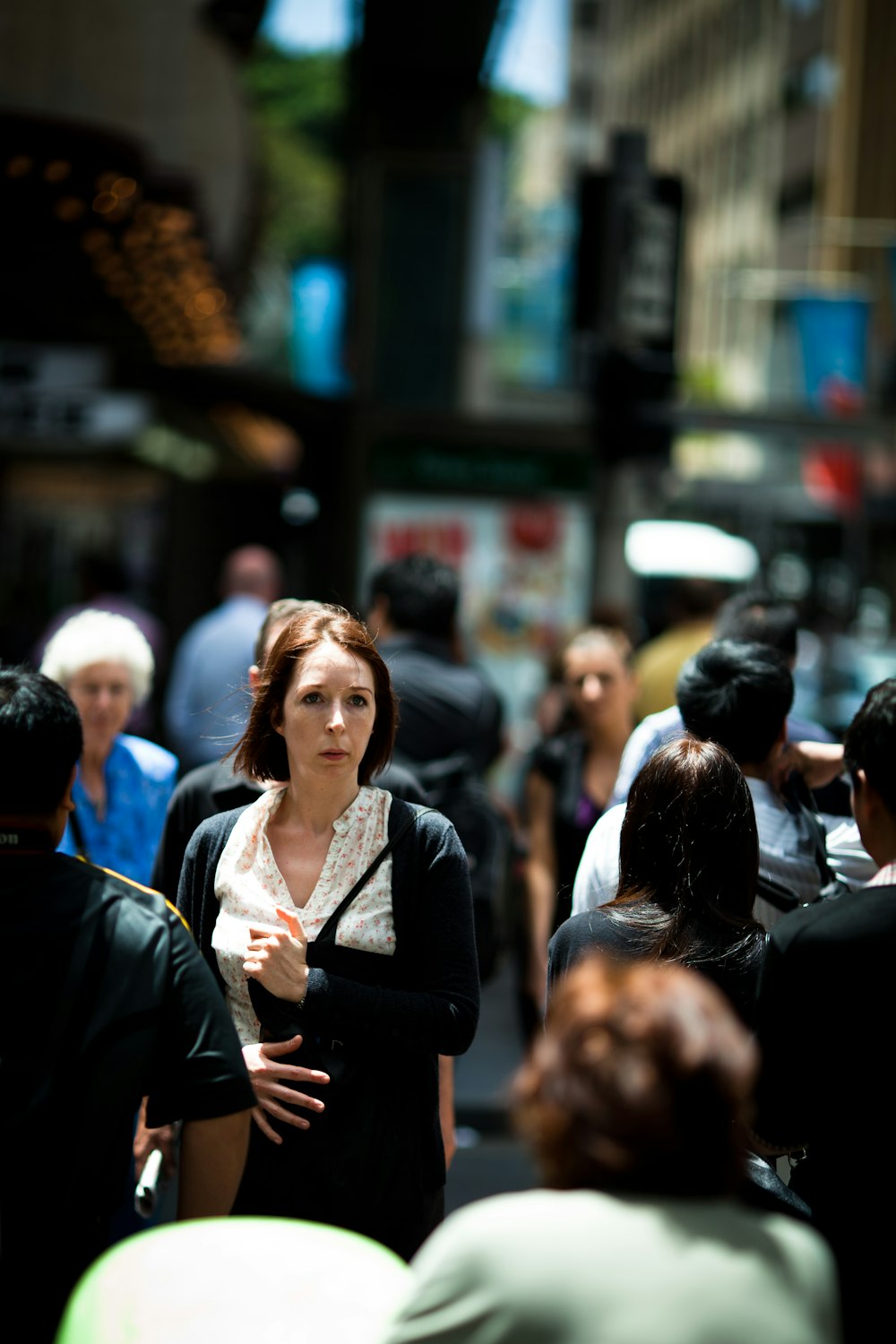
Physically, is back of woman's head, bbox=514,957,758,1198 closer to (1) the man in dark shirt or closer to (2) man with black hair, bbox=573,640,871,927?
(2) man with black hair, bbox=573,640,871,927

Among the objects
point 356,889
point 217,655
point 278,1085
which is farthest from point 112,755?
point 217,655

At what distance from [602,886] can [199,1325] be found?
5.81ft

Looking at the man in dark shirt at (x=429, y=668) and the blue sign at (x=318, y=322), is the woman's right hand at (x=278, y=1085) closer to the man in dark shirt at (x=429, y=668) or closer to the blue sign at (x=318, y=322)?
the man in dark shirt at (x=429, y=668)

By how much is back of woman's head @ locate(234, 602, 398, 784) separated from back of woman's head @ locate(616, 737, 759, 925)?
0.61m

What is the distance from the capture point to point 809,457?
31812 millimetres

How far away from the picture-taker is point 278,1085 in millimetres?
3002

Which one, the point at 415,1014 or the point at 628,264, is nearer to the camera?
the point at 415,1014

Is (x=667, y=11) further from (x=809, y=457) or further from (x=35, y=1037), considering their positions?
(x=35, y=1037)

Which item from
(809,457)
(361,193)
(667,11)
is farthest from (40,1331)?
(667,11)

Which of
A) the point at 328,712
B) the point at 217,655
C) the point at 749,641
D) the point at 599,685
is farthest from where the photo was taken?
the point at 217,655

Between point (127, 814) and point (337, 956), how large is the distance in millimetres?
1582

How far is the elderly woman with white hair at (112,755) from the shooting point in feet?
14.5

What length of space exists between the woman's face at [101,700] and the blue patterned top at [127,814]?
6 cm

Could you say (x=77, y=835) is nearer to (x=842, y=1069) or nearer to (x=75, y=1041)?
(x=75, y=1041)
